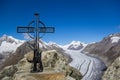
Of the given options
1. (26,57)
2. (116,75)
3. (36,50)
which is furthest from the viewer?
(116,75)

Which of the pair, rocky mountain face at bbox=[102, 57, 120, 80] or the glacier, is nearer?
rocky mountain face at bbox=[102, 57, 120, 80]

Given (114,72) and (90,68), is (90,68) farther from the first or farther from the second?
(114,72)

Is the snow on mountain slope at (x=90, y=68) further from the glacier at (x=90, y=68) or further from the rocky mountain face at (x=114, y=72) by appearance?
the rocky mountain face at (x=114, y=72)

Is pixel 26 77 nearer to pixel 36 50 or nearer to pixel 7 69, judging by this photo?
pixel 36 50

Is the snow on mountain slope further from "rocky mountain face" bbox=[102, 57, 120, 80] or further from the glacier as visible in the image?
"rocky mountain face" bbox=[102, 57, 120, 80]

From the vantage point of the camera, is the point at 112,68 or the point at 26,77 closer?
the point at 26,77

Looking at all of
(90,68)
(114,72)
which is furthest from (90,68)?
(114,72)

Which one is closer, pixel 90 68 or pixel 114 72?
pixel 114 72

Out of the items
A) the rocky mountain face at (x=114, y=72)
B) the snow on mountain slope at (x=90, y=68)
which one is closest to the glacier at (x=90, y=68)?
the snow on mountain slope at (x=90, y=68)

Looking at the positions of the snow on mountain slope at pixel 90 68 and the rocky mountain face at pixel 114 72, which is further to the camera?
the snow on mountain slope at pixel 90 68

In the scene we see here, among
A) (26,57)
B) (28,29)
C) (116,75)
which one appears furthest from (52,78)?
(116,75)

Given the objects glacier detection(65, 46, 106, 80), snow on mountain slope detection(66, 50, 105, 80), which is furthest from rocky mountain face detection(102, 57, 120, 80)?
snow on mountain slope detection(66, 50, 105, 80)
